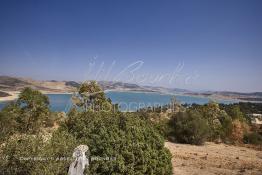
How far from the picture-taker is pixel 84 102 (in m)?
27.2

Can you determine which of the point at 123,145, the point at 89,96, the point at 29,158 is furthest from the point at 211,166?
the point at 89,96

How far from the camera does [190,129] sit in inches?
870

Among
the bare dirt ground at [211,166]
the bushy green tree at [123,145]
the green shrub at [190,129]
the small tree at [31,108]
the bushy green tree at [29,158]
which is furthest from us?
the small tree at [31,108]

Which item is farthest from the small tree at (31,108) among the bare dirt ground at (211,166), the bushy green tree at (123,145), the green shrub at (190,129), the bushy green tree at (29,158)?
the bushy green tree at (29,158)

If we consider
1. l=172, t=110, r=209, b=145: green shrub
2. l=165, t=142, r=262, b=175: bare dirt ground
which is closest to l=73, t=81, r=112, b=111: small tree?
l=172, t=110, r=209, b=145: green shrub

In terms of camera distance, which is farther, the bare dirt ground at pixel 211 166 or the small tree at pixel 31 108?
the small tree at pixel 31 108

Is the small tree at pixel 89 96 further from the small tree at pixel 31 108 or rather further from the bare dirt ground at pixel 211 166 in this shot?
the bare dirt ground at pixel 211 166

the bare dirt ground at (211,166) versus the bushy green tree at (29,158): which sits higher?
the bushy green tree at (29,158)

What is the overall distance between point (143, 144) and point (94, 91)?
18826 mm

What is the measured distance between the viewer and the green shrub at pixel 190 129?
2170 centimetres

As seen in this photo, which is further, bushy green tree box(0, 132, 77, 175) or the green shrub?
the green shrub

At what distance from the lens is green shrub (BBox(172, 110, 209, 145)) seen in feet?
71.2

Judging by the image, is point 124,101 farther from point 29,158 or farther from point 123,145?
point 29,158

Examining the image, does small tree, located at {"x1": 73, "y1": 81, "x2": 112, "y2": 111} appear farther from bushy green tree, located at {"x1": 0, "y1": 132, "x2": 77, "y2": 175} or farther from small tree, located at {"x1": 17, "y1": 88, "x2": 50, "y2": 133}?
bushy green tree, located at {"x1": 0, "y1": 132, "x2": 77, "y2": 175}
